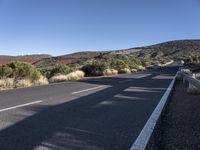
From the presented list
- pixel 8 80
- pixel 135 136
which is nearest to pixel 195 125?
pixel 135 136

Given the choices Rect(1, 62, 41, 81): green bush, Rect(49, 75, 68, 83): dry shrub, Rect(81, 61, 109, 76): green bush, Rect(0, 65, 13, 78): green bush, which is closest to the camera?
Rect(0, 65, 13, 78): green bush

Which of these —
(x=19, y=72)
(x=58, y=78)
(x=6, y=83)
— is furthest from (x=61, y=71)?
(x=6, y=83)

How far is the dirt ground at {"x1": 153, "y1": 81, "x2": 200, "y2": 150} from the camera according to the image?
21.6 feet

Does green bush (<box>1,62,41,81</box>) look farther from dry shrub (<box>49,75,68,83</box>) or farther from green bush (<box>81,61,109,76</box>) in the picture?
green bush (<box>81,61,109,76</box>)

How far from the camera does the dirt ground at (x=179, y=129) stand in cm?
657

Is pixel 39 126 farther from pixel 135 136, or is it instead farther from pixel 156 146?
pixel 156 146

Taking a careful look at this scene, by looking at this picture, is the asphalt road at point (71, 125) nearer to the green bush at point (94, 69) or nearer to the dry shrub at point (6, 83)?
the dry shrub at point (6, 83)

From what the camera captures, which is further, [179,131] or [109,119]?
[109,119]

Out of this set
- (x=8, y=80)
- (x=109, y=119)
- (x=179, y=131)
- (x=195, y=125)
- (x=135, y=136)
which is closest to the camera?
(x=135, y=136)

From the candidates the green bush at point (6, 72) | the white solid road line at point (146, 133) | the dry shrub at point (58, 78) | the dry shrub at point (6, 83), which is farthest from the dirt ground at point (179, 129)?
the dry shrub at point (58, 78)

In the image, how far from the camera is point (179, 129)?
8.08 metres

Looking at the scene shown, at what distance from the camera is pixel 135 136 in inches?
284

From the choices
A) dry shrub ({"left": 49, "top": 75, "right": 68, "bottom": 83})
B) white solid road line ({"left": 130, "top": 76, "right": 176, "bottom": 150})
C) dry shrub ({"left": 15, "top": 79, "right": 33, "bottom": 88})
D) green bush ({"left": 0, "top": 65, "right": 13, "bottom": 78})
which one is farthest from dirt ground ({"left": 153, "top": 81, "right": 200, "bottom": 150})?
dry shrub ({"left": 49, "top": 75, "right": 68, "bottom": 83})

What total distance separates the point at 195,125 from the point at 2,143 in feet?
15.2
